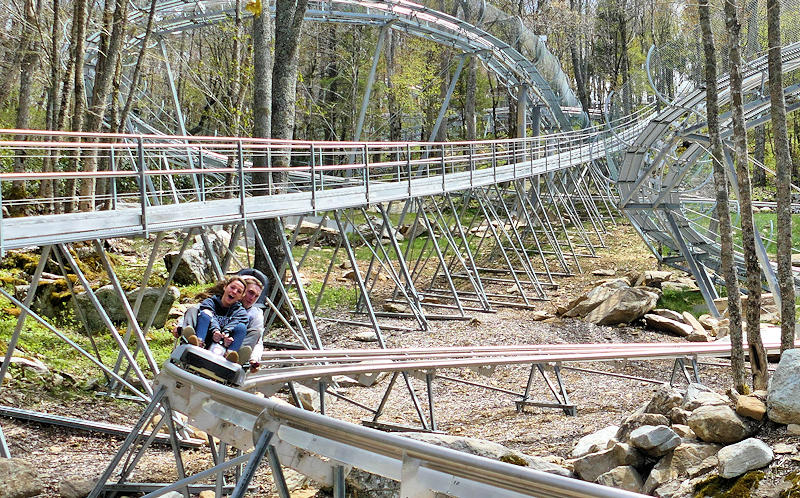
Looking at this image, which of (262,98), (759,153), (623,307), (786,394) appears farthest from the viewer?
(759,153)

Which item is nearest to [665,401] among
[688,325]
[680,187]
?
[688,325]

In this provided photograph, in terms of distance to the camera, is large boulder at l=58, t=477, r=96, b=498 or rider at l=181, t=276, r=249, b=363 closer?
large boulder at l=58, t=477, r=96, b=498

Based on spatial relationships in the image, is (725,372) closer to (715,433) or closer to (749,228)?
(749,228)

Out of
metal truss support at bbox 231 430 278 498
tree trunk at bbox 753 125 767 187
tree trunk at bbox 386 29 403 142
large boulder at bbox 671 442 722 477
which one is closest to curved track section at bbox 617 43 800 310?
large boulder at bbox 671 442 722 477

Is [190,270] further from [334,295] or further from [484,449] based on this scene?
[484,449]

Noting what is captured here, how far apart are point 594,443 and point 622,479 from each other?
57.4 inches

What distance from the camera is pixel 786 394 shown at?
633 centimetres

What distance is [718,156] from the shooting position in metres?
10.2

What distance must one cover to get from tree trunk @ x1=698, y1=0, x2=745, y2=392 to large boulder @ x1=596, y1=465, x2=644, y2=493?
346 cm

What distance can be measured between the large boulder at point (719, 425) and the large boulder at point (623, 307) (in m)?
10.5

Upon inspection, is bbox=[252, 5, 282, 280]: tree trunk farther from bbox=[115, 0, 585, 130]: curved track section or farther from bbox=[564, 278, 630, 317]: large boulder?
bbox=[115, 0, 585, 130]: curved track section

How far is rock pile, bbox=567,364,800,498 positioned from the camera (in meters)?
5.79

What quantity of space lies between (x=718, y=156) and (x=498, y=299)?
32.9 feet

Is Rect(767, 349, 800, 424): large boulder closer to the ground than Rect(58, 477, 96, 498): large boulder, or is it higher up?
higher up
